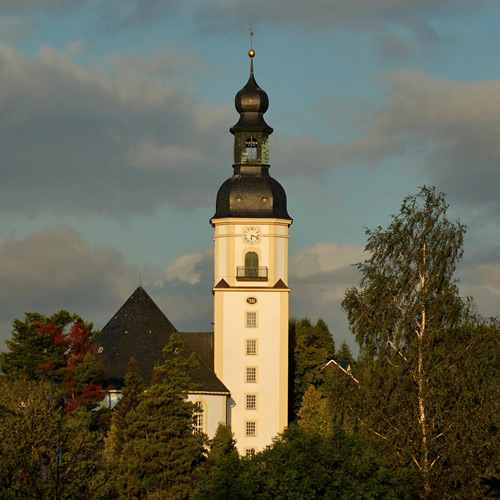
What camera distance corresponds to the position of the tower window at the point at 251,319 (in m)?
69.5

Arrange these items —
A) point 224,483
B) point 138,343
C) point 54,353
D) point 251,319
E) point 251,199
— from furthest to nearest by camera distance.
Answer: point 251,199 < point 138,343 < point 251,319 < point 54,353 < point 224,483

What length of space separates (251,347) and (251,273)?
154 inches

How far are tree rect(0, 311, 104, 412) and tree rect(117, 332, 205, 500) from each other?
9.97 meters

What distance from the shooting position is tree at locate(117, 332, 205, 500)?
160 feet

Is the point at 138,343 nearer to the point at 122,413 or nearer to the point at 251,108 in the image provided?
the point at 122,413

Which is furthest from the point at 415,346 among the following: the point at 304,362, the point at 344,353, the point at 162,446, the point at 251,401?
the point at 344,353

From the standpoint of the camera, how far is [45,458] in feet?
116

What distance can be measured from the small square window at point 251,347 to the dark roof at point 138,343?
2193 millimetres

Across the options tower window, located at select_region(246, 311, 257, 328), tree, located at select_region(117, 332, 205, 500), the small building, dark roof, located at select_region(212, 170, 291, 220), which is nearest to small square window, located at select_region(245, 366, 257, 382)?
the small building

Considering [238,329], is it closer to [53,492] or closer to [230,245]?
[230,245]

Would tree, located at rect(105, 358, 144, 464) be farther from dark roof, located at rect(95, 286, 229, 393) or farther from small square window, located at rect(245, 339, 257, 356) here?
small square window, located at rect(245, 339, 257, 356)

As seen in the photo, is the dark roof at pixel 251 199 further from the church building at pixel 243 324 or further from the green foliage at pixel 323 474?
the green foliage at pixel 323 474

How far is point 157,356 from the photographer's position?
6888 cm

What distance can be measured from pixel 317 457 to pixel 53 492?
10.2 meters
